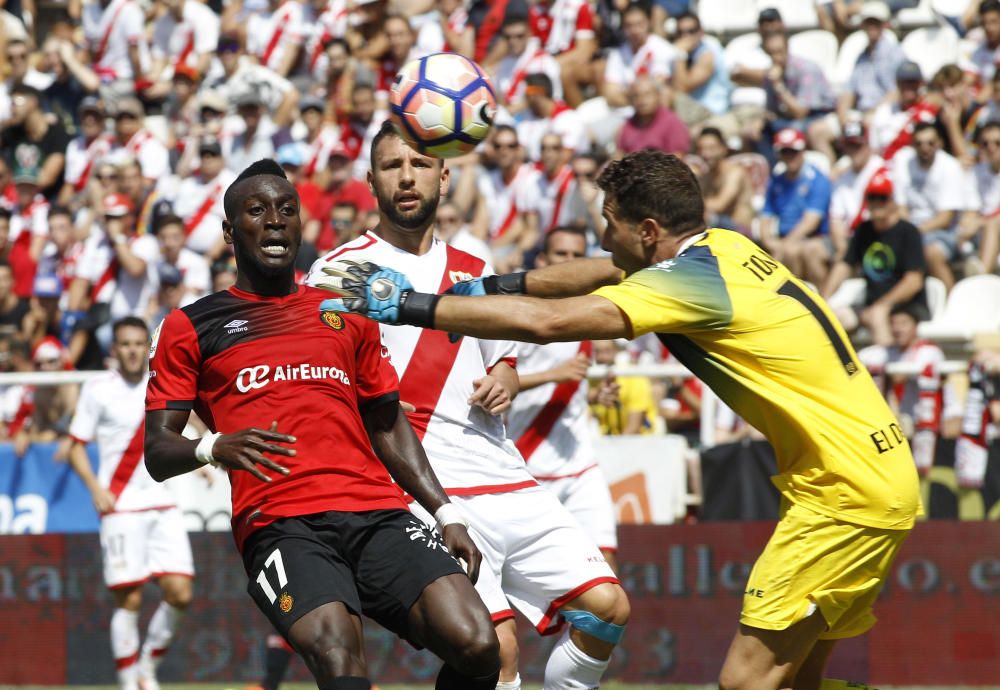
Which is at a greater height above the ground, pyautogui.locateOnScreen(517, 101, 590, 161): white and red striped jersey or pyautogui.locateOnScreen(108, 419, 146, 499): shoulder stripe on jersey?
pyautogui.locateOnScreen(517, 101, 590, 161): white and red striped jersey

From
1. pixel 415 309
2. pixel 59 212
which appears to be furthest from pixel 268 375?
pixel 59 212

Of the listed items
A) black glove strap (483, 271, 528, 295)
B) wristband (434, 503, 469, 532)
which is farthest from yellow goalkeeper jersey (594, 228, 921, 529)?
wristband (434, 503, 469, 532)

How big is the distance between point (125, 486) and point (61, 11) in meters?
11.6

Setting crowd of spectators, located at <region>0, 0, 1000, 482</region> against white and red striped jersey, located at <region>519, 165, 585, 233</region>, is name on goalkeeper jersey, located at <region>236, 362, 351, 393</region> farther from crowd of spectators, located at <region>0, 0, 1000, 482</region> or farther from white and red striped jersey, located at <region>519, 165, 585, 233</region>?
white and red striped jersey, located at <region>519, 165, 585, 233</region>

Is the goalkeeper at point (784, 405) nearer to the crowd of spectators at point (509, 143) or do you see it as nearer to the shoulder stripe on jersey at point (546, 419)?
the shoulder stripe on jersey at point (546, 419)

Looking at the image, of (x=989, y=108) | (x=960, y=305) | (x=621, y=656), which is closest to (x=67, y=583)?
(x=621, y=656)

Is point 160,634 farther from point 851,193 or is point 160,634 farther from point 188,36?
point 188,36

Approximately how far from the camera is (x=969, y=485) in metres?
10.8

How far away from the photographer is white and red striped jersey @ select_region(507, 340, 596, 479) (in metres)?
9.77

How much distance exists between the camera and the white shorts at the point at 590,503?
31.1ft

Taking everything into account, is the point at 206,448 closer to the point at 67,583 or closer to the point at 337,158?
the point at 67,583

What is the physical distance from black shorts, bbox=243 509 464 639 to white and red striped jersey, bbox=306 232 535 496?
3.49 ft

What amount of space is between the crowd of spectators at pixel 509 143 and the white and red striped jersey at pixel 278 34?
0.03 m

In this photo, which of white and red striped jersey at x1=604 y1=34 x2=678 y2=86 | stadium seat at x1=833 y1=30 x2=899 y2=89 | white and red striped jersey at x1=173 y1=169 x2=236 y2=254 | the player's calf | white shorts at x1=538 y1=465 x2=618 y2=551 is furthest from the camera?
stadium seat at x1=833 y1=30 x2=899 y2=89
